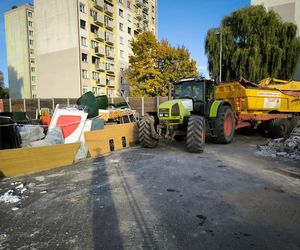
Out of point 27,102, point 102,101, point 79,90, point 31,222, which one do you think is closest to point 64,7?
point 79,90

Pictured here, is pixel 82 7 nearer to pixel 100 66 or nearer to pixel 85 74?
pixel 100 66

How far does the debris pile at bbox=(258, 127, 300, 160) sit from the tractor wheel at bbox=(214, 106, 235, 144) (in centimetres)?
123

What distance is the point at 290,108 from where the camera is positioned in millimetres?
10992

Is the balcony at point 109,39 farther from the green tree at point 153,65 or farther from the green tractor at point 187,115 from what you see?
the green tractor at point 187,115

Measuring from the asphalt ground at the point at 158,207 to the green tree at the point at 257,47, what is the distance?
1663 centimetres

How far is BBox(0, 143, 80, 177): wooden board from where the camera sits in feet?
17.5

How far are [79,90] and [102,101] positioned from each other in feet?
72.2

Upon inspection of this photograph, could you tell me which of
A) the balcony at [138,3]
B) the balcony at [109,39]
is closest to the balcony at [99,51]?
the balcony at [109,39]

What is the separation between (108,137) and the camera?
26.4 feet

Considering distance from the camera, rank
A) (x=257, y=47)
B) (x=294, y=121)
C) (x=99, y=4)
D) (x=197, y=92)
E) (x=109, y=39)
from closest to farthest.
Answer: (x=197, y=92) < (x=294, y=121) < (x=257, y=47) < (x=99, y=4) < (x=109, y=39)

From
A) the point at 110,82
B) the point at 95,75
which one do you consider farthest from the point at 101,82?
the point at 110,82

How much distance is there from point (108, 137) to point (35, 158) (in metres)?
2.68

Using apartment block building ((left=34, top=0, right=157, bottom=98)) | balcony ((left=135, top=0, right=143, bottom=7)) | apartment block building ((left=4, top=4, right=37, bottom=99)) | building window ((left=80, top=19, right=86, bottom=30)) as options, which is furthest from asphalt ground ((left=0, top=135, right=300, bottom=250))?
apartment block building ((left=4, top=4, right=37, bottom=99))

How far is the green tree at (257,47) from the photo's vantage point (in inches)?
808
